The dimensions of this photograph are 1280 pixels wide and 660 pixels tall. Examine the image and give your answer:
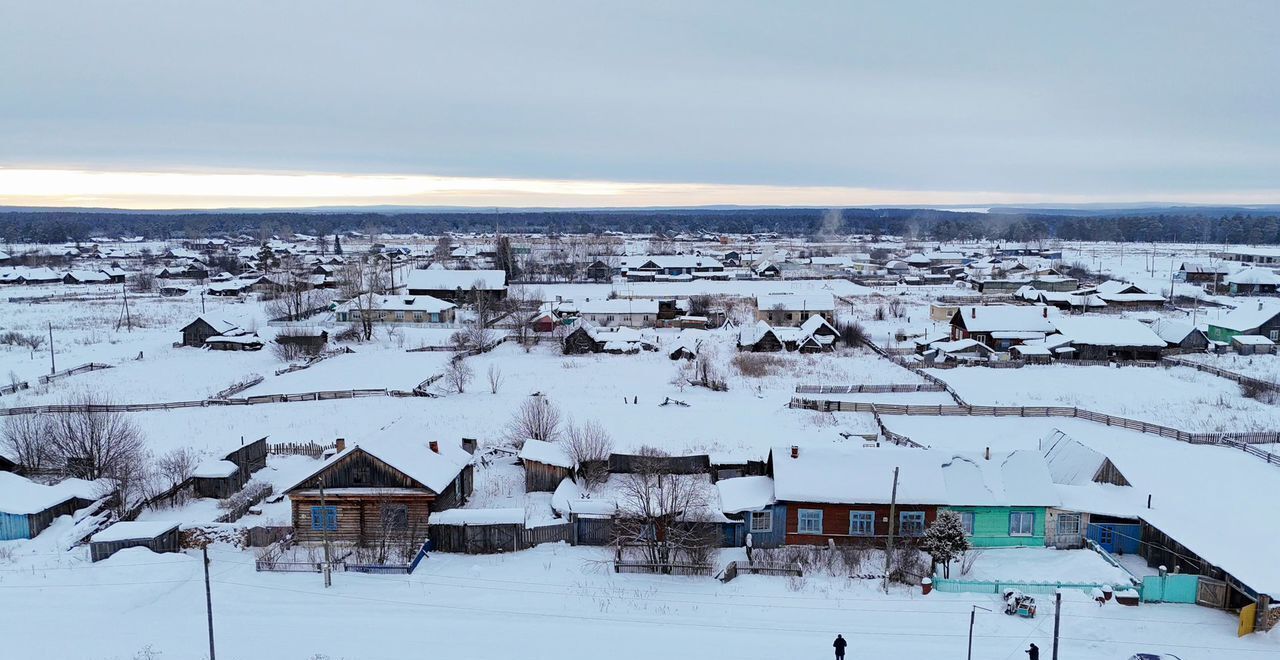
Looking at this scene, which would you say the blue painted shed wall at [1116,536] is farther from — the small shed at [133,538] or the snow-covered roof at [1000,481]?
the small shed at [133,538]

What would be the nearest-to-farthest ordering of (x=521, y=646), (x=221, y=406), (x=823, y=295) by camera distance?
(x=521, y=646) < (x=221, y=406) < (x=823, y=295)

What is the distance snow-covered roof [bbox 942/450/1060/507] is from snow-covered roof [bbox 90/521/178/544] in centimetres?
2047

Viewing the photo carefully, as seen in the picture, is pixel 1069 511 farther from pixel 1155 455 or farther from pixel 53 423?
pixel 53 423

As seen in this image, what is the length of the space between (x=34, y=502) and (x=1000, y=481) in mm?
26601

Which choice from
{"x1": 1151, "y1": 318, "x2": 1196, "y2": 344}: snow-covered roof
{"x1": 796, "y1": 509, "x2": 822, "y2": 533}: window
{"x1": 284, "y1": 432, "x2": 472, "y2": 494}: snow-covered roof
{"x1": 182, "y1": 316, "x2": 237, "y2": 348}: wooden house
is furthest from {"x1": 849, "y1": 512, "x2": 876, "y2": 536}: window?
{"x1": 182, "y1": 316, "x2": 237, "y2": 348}: wooden house

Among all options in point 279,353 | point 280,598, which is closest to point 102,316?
point 279,353

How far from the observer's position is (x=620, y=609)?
1784cm

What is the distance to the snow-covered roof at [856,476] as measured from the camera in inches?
862

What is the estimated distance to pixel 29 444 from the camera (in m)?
27.1

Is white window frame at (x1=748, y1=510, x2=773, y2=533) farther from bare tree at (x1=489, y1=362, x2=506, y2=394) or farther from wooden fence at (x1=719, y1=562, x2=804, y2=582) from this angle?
bare tree at (x1=489, y1=362, x2=506, y2=394)

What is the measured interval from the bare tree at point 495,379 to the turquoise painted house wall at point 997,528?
2349 cm

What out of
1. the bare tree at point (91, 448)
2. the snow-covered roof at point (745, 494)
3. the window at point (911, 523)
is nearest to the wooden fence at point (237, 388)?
the bare tree at point (91, 448)

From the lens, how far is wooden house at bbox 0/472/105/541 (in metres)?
21.8

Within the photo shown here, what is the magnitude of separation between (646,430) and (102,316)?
55.8 metres
